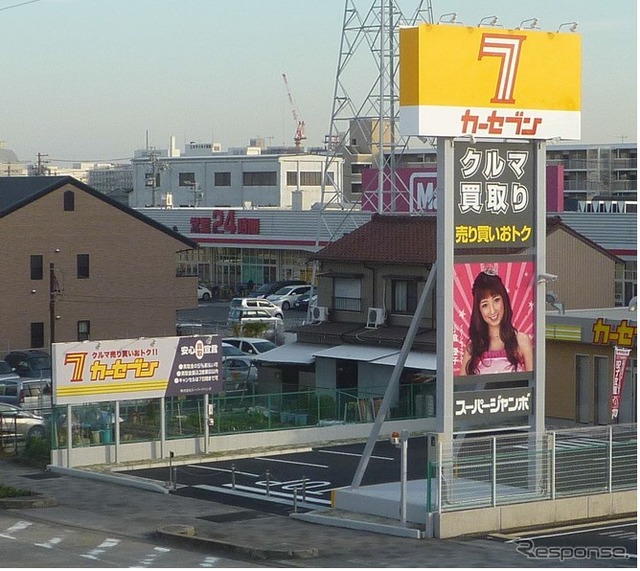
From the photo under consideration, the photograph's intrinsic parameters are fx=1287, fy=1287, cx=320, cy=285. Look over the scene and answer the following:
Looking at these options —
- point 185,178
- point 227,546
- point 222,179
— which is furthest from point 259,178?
point 227,546

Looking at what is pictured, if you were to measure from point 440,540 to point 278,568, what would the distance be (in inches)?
131

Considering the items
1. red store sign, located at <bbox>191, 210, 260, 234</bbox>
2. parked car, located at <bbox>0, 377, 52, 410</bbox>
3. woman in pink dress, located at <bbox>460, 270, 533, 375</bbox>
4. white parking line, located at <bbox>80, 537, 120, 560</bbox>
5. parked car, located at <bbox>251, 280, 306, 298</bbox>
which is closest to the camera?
white parking line, located at <bbox>80, 537, 120, 560</bbox>

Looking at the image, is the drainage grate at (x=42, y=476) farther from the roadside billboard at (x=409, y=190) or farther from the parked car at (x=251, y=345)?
the roadside billboard at (x=409, y=190)

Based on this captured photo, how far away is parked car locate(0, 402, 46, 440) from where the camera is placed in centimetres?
3142

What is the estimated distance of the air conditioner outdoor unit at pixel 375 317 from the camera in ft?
139

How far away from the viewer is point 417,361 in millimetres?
38906

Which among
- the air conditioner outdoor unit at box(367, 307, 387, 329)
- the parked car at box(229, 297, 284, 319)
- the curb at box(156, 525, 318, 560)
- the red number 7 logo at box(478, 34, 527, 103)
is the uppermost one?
the red number 7 logo at box(478, 34, 527, 103)

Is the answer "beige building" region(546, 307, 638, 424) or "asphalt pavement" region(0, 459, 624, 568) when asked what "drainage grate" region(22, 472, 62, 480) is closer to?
"asphalt pavement" region(0, 459, 624, 568)

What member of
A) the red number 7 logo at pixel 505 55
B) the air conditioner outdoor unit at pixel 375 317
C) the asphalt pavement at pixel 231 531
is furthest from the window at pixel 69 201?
the red number 7 logo at pixel 505 55

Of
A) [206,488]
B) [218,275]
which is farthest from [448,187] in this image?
[218,275]

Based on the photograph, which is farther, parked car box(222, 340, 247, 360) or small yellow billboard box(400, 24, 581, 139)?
parked car box(222, 340, 247, 360)

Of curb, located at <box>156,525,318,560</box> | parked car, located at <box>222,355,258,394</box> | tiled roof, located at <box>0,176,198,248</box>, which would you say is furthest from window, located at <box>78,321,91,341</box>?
curb, located at <box>156,525,318,560</box>

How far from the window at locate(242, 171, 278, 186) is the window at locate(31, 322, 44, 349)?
2617 inches

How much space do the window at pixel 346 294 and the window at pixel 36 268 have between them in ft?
52.7
